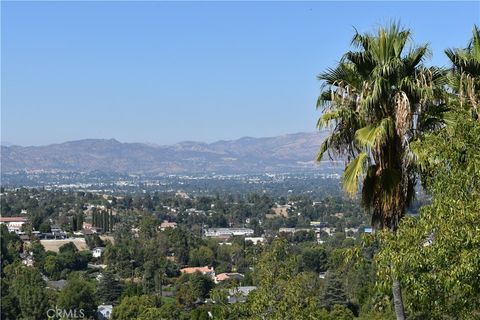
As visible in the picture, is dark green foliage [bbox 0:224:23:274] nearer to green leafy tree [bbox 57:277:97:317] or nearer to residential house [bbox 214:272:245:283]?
green leafy tree [bbox 57:277:97:317]

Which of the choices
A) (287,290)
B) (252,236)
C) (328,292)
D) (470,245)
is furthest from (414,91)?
(252,236)

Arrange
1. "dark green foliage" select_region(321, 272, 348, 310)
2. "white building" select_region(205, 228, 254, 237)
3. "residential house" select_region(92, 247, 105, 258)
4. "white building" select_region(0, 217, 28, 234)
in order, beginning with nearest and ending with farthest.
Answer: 1. "dark green foliage" select_region(321, 272, 348, 310)
2. "residential house" select_region(92, 247, 105, 258)
3. "white building" select_region(0, 217, 28, 234)
4. "white building" select_region(205, 228, 254, 237)

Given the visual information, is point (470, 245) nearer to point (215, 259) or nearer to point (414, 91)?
point (414, 91)

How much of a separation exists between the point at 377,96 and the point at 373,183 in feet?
2.13

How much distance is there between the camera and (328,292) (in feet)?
127

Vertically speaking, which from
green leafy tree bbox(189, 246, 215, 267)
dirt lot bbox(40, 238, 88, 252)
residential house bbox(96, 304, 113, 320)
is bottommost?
residential house bbox(96, 304, 113, 320)

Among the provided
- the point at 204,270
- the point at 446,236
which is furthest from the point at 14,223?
the point at 446,236

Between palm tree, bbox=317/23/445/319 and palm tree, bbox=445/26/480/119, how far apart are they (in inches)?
6.0

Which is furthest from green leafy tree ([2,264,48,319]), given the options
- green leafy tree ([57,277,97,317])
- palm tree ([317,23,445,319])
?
palm tree ([317,23,445,319])

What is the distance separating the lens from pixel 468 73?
6008mm

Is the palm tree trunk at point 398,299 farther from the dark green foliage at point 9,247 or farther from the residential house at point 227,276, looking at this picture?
the dark green foliage at point 9,247

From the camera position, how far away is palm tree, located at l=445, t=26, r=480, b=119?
5879 mm

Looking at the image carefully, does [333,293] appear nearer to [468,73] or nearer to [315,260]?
[315,260]

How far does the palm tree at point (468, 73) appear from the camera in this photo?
5.88 m
